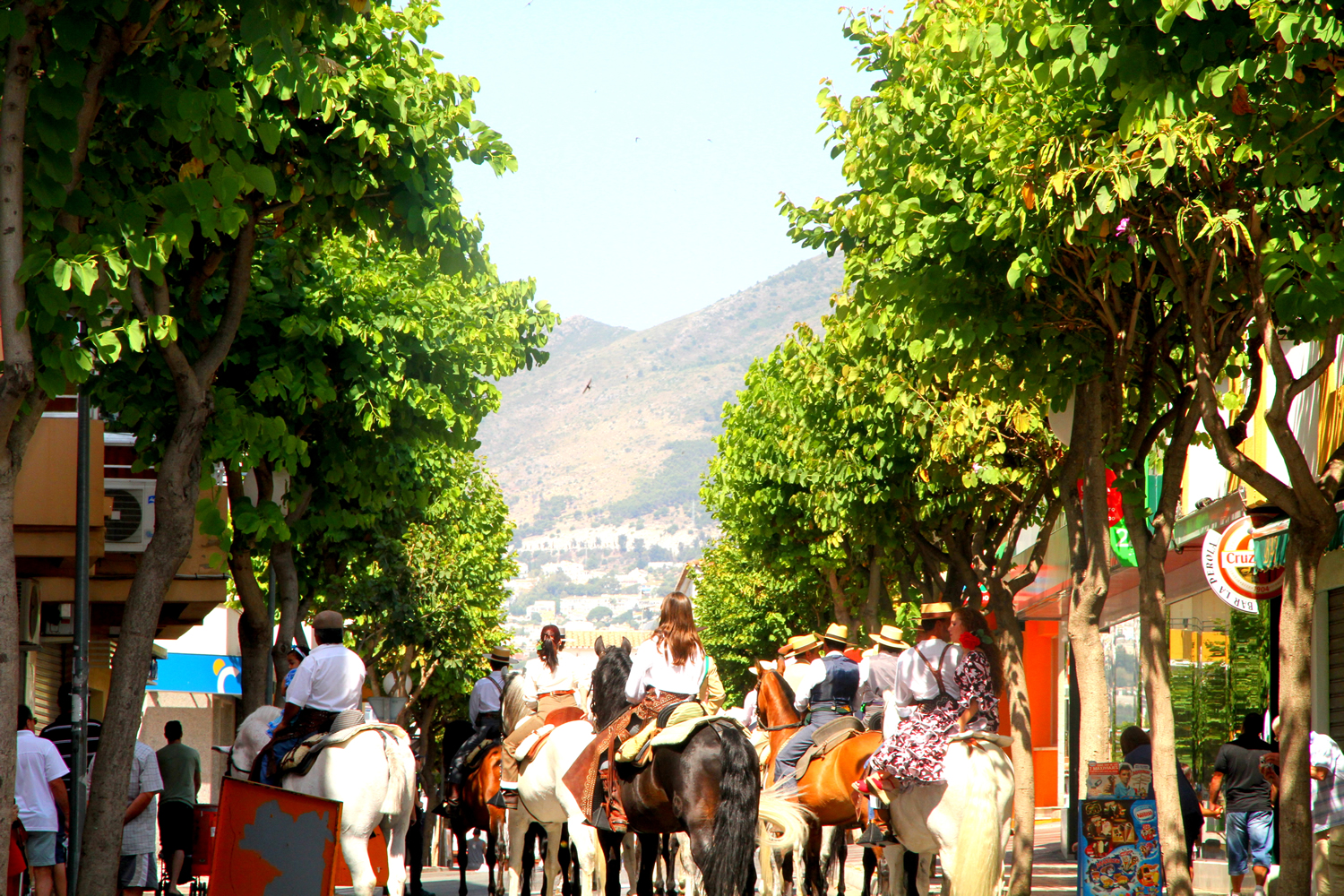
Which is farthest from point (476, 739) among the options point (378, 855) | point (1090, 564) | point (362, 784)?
point (1090, 564)

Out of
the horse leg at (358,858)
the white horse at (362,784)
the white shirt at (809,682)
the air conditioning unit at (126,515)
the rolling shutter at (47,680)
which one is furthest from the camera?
the rolling shutter at (47,680)

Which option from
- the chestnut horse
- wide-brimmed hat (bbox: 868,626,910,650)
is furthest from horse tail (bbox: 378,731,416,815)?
wide-brimmed hat (bbox: 868,626,910,650)

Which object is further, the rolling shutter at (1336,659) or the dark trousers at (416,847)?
the dark trousers at (416,847)

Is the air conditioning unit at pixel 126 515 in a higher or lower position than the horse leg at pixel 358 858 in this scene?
higher

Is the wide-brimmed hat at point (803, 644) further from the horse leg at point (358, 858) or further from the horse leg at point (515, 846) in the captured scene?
the horse leg at point (358, 858)

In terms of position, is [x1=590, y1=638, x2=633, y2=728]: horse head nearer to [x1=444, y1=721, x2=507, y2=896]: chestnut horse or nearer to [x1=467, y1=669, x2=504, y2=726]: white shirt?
[x1=444, y1=721, x2=507, y2=896]: chestnut horse

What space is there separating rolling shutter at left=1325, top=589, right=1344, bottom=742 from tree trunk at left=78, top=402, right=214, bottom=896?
11.3m

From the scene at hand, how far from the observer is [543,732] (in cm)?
1433

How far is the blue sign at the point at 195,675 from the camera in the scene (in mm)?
37969

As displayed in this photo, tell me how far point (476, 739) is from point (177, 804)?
3035 mm

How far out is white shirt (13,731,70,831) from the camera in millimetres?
11945

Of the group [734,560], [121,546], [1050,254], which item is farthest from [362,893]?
[734,560]

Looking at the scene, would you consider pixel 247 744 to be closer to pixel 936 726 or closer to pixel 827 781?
pixel 827 781

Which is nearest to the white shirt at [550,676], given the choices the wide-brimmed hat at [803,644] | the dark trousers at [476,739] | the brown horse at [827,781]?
the dark trousers at [476,739]
